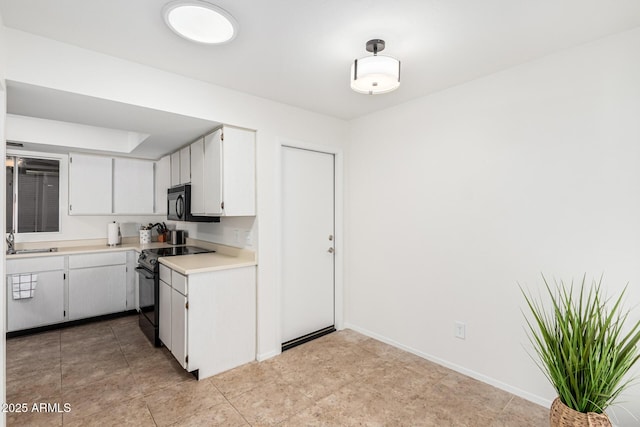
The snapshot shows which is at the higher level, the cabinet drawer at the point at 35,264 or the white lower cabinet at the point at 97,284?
the cabinet drawer at the point at 35,264

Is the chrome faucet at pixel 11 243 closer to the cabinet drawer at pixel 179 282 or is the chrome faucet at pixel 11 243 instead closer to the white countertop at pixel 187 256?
the white countertop at pixel 187 256

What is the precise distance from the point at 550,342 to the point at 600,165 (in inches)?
44.8

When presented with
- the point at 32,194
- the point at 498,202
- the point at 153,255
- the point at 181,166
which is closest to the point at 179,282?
the point at 153,255

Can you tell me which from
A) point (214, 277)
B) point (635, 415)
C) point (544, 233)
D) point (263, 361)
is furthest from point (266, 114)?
point (635, 415)

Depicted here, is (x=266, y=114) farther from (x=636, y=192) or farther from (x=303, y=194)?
(x=636, y=192)

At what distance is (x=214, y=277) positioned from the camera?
2592 mm

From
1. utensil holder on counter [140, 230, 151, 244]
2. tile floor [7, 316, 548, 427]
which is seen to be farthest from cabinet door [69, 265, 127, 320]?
tile floor [7, 316, 548, 427]

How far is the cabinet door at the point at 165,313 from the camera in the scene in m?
2.76

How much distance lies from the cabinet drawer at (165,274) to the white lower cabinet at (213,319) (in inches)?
1.8

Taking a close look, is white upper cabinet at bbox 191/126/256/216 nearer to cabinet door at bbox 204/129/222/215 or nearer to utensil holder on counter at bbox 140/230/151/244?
cabinet door at bbox 204/129/222/215

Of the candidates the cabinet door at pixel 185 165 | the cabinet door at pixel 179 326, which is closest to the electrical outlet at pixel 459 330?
the cabinet door at pixel 179 326

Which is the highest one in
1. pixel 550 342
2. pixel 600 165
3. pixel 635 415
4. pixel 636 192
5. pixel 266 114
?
pixel 266 114

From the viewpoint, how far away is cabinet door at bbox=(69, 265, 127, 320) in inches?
143

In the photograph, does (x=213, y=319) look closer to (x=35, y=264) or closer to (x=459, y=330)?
(x=459, y=330)
